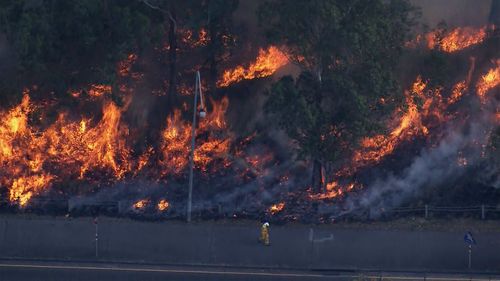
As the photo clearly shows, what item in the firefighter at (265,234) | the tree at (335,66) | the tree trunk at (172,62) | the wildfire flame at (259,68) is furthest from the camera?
the wildfire flame at (259,68)

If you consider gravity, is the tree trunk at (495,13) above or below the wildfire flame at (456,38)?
above

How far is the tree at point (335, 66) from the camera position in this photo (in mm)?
25484

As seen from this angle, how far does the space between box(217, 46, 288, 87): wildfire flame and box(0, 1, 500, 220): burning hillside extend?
4cm

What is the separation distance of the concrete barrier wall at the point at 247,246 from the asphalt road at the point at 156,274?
25.8 inches

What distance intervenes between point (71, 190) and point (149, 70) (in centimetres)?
587

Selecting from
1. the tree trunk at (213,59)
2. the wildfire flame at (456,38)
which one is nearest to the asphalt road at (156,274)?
the tree trunk at (213,59)

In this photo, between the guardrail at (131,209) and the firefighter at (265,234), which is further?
the guardrail at (131,209)

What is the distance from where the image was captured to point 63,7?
2752 centimetres

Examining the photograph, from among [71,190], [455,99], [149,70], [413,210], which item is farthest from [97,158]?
[455,99]

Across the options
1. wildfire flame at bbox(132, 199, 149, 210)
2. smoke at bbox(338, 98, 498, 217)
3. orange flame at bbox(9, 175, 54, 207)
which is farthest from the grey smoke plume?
orange flame at bbox(9, 175, 54, 207)

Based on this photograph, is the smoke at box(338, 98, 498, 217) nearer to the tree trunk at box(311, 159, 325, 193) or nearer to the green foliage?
the tree trunk at box(311, 159, 325, 193)

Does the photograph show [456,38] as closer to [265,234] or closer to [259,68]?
[259,68]

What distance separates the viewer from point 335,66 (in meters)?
26.5

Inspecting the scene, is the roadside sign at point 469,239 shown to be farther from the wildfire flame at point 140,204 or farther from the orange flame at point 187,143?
the wildfire flame at point 140,204
